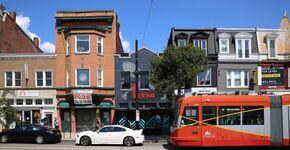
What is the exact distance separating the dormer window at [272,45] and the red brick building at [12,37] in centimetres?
2663

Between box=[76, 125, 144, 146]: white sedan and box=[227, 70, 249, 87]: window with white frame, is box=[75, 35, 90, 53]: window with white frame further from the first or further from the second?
box=[227, 70, 249, 87]: window with white frame

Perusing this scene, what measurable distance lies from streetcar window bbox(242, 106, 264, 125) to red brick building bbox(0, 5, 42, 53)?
27266 mm

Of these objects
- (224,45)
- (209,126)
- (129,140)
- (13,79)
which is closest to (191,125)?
(209,126)

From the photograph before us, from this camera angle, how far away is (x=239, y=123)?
889 inches

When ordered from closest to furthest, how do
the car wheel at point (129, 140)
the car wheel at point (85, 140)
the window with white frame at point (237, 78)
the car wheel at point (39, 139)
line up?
the car wheel at point (129, 140) → the car wheel at point (85, 140) → the car wheel at point (39, 139) → the window with white frame at point (237, 78)

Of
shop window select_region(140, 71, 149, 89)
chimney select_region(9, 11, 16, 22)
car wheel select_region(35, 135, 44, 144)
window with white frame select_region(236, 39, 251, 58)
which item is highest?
chimney select_region(9, 11, 16, 22)

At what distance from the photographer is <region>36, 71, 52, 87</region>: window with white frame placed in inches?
1500

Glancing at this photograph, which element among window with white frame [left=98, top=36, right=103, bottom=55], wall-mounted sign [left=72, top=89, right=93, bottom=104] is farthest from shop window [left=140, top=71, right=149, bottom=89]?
wall-mounted sign [left=72, top=89, right=93, bottom=104]

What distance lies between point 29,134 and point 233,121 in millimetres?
13762

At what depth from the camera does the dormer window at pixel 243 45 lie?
3906 centimetres

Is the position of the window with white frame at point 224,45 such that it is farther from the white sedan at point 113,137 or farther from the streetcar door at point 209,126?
the streetcar door at point 209,126

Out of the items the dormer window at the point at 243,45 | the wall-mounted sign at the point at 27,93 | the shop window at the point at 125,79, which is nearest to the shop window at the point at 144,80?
the shop window at the point at 125,79

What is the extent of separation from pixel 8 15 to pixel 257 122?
3134cm

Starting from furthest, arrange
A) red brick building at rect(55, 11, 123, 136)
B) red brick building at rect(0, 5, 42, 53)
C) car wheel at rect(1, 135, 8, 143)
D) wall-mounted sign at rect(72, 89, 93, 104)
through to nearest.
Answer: red brick building at rect(0, 5, 42, 53)
red brick building at rect(55, 11, 123, 136)
wall-mounted sign at rect(72, 89, 93, 104)
car wheel at rect(1, 135, 8, 143)
